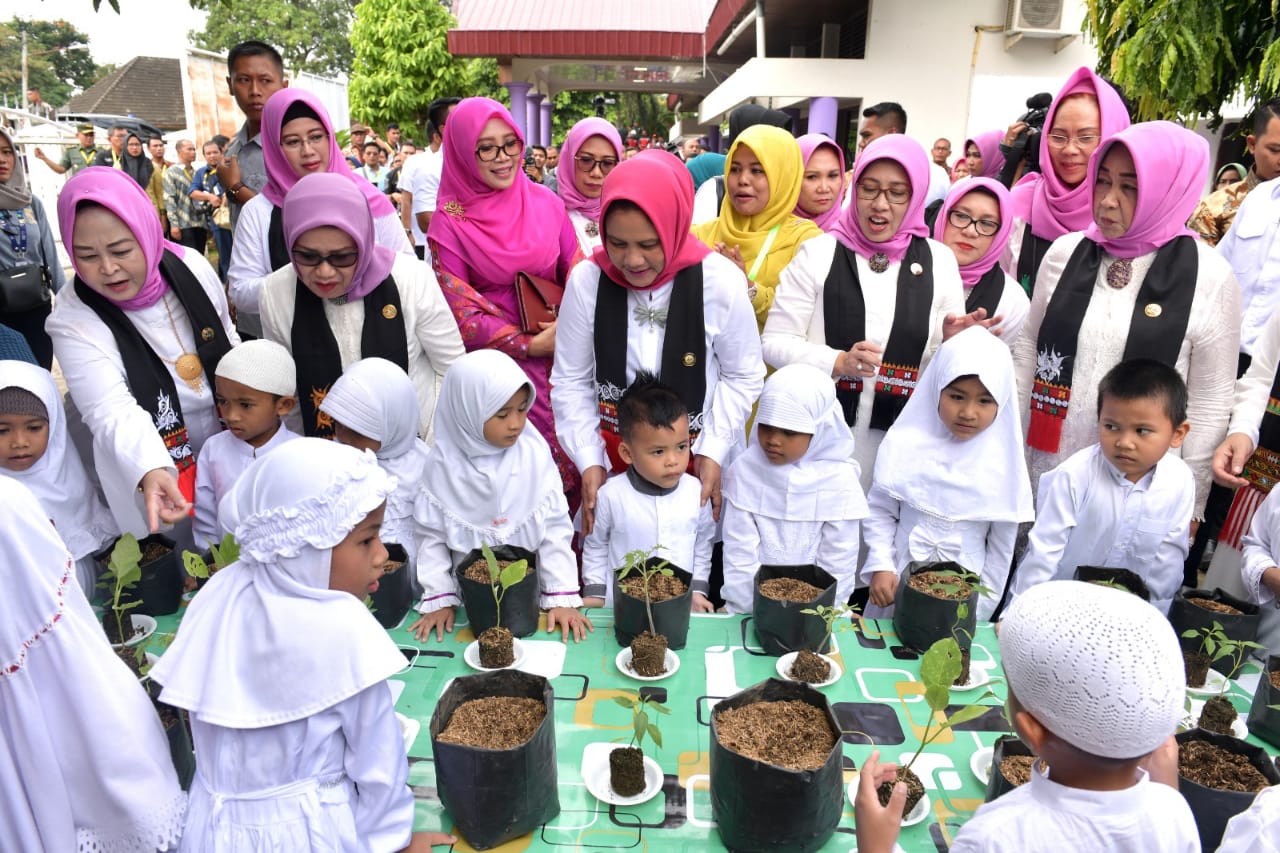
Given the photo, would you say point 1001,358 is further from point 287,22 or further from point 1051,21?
point 287,22

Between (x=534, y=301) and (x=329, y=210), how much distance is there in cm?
87

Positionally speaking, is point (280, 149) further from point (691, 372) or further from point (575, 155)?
point (691, 372)

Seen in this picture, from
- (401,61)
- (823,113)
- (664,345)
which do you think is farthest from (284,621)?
(401,61)

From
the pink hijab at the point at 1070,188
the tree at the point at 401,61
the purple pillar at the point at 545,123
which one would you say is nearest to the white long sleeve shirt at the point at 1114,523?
the pink hijab at the point at 1070,188

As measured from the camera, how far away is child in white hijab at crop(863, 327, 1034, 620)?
2479 millimetres

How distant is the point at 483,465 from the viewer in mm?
2496

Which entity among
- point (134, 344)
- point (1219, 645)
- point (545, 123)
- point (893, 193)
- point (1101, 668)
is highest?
point (545, 123)

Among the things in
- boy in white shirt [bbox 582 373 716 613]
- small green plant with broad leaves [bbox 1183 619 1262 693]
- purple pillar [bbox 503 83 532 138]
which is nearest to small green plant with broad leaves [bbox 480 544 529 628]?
boy in white shirt [bbox 582 373 716 613]

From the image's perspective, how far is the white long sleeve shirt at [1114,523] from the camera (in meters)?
2.39

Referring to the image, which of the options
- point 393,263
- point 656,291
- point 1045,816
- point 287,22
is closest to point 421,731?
point 1045,816

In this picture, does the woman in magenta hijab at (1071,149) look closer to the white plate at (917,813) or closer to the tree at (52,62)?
the white plate at (917,813)

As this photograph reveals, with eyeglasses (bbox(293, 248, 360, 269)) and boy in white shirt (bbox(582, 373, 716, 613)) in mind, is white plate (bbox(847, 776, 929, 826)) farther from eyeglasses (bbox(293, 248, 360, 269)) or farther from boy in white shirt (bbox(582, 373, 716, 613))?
eyeglasses (bbox(293, 248, 360, 269))

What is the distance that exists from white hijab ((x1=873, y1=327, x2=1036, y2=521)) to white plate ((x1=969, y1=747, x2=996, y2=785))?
3.30ft

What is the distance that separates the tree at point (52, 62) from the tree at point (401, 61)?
27.3m
